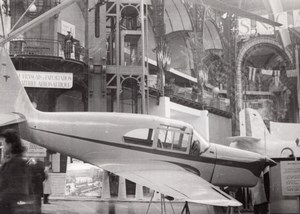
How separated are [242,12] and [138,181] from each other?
2.30 m

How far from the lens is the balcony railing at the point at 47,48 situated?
3781 mm

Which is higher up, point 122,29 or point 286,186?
point 122,29

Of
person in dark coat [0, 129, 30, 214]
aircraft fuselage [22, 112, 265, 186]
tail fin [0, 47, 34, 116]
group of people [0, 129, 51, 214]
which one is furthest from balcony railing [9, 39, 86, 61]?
person in dark coat [0, 129, 30, 214]

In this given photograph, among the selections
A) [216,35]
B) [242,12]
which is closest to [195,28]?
[216,35]

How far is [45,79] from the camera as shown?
3805mm

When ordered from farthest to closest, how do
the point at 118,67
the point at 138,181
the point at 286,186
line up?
the point at 286,186 → the point at 118,67 → the point at 138,181

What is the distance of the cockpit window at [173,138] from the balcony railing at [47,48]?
3.56 feet

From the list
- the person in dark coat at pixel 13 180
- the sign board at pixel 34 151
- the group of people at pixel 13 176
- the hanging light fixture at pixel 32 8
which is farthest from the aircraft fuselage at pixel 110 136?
the hanging light fixture at pixel 32 8

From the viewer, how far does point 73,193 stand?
399 centimetres

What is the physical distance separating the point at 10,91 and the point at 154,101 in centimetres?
141

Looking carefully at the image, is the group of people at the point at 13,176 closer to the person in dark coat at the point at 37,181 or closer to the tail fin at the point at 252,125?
the person in dark coat at the point at 37,181

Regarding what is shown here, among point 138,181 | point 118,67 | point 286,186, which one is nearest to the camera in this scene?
point 138,181

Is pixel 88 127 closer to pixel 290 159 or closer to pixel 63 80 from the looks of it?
pixel 63 80

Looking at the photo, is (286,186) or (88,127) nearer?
(88,127)
